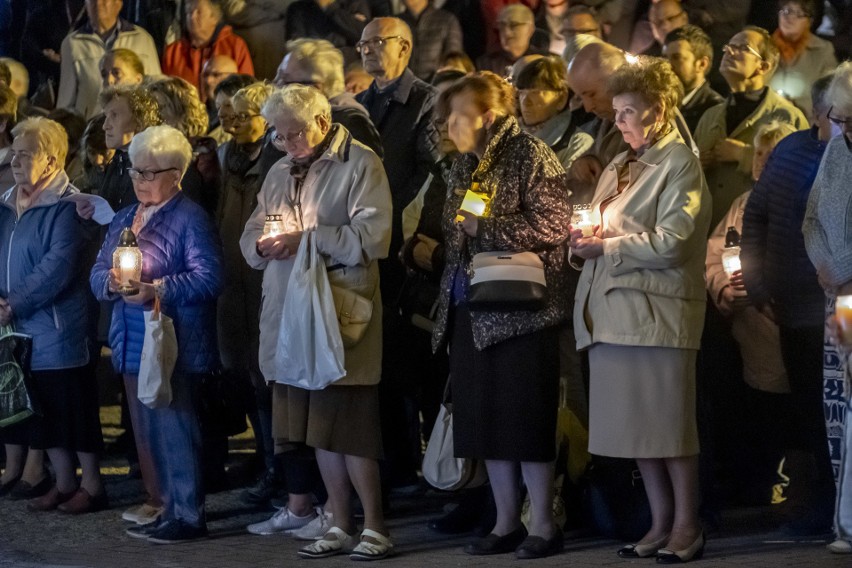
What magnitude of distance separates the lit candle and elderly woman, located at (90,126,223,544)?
3.05m

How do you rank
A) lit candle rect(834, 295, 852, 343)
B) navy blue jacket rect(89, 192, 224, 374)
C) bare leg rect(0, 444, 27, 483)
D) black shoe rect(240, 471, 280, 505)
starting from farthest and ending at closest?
bare leg rect(0, 444, 27, 483), black shoe rect(240, 471, 280, 505), navy blue jacket rect(89, 192, 224, 374), lit candle rect(834, 295, 852, 343)

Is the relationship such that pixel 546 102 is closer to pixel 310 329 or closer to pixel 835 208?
pixel 310 329

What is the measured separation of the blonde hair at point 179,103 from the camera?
921 cm

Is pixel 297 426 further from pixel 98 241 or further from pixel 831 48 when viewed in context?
pixel 831 48

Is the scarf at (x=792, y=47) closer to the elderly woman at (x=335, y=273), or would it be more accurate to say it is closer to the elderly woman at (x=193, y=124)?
the elderly woman at (x=193, y=124)

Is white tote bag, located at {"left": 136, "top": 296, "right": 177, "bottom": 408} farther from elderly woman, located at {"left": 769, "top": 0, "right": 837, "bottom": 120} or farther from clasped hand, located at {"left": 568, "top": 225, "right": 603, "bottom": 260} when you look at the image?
elderly woman, located at {"left": 769, "top": 0, "right": 837, "bottom": 120}

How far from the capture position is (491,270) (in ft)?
23.6

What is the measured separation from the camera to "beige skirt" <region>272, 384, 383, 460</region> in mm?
7500

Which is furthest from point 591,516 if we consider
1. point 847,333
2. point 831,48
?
point 831,48

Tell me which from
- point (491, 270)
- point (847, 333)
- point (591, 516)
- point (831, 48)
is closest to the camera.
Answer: point (847, 333)

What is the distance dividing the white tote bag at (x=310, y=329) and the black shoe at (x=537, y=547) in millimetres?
1086

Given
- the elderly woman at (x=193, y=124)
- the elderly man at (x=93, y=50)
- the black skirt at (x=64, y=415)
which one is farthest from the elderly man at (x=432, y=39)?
the black skirt at (x=64, y=415)

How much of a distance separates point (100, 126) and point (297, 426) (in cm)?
251

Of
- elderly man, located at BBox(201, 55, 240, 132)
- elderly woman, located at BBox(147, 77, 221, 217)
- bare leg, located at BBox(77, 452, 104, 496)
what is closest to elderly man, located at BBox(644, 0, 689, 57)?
elderly man, located at BBox(201, 55, 240, 132)
